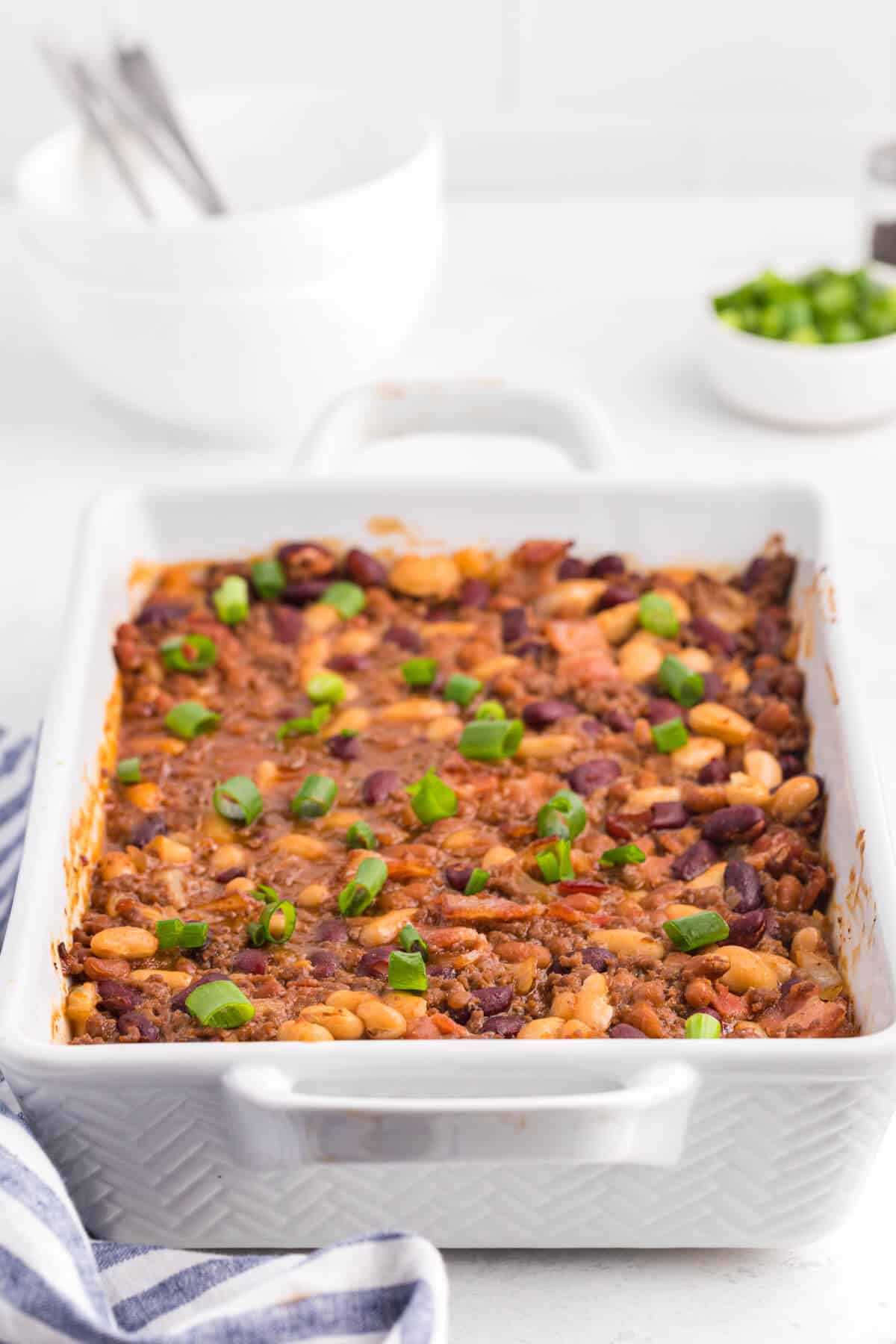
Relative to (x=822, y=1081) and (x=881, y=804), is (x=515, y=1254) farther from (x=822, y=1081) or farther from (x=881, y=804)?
(x=881, y=804)

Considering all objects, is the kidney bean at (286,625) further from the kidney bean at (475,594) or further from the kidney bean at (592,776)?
the kidney bean at (592,776)

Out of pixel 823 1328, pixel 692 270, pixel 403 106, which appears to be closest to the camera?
pixel 823 1328

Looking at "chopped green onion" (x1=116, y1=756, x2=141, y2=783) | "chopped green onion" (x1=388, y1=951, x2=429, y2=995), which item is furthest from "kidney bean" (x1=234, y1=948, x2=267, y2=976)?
"chopped green onion" (x1=116, y1=756, x2=141, y2=783)

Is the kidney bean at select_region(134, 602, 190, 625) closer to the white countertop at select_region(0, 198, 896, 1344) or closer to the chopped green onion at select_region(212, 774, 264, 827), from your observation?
the white countertop at select_region(0, 198, 896, 1344)

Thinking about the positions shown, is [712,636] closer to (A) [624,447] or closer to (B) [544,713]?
(B) [544,713]

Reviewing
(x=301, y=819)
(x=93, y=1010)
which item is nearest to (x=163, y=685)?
(x=301, y=819)

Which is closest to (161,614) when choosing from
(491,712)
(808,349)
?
(491,712)

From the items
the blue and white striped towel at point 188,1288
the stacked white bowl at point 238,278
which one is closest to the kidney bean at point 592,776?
the blue and white striped towel at point 188,1288
